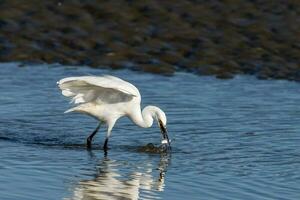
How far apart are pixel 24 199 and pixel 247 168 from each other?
8.78 ft

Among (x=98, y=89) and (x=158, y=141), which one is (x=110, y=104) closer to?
(x=98, y=89)

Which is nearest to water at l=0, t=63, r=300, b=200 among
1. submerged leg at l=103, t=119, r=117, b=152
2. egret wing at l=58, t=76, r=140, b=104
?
submerged leg at l=103, t=119, r=117, b=152

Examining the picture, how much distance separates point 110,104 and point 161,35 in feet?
16.0

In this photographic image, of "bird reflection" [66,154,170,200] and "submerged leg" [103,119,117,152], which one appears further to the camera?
"submerged leg" [103,119,117,152]

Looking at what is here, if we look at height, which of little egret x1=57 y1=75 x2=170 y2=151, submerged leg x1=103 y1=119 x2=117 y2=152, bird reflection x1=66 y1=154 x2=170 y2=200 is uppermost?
little egret x1=57 y1=75 x2=170 y2=151

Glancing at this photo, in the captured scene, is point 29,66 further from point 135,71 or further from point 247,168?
point 247,168

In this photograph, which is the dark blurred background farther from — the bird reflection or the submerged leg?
the bird reflection

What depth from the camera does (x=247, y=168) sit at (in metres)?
11.4

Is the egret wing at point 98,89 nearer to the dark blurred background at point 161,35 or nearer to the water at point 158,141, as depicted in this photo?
the water at point 158,141

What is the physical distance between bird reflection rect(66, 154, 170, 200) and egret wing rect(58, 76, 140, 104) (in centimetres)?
86

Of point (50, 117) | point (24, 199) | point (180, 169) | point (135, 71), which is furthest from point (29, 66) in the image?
point (24, 199)

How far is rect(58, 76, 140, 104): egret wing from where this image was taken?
484 inches

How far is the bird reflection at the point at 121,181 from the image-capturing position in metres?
10.1

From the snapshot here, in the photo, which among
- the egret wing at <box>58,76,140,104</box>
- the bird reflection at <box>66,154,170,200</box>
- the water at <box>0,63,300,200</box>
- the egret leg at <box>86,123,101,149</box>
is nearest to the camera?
the bird reflection at <box>66,154,170,200</box>
